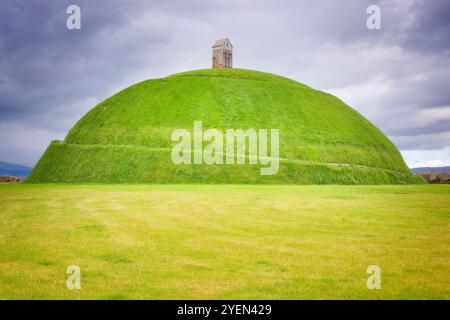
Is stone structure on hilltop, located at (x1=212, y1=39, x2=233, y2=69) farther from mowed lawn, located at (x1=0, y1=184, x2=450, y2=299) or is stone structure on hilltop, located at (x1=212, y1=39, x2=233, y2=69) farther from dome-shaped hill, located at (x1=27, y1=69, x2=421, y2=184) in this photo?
mowed lawn, located at (x1=0, y1=184, x2=450, y2=299)

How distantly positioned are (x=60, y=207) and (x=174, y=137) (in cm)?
3847

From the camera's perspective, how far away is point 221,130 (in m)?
61.1

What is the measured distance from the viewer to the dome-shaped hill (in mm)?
54969

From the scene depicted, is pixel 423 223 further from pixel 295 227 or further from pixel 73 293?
pixel 73 293

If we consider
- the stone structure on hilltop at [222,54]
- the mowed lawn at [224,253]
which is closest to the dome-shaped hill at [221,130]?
the stone structure on hilltop at [222,54]

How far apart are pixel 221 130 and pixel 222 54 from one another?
43.1 metres

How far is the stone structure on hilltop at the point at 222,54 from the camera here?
97.6 meters

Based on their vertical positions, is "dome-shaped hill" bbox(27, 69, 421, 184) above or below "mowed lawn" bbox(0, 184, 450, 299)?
above

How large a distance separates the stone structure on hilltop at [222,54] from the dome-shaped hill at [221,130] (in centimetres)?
1643

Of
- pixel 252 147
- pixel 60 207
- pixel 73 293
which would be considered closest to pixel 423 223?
pixel 73 293

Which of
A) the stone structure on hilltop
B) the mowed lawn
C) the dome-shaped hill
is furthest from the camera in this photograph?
the stone structure on hilltop

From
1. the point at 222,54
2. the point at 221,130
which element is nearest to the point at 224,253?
the point at 221,130

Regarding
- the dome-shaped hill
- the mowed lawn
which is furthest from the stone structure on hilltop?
the mowed lawn

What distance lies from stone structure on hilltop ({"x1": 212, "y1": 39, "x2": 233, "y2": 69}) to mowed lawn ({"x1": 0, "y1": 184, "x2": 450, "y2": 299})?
8222 centimetres
